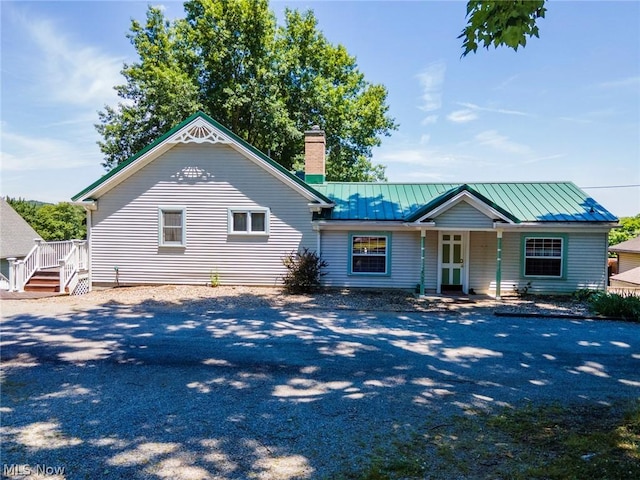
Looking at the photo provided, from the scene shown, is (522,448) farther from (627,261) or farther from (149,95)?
(627,261)

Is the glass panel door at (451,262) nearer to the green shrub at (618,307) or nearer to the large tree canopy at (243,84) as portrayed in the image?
the green shrub at (618,307)

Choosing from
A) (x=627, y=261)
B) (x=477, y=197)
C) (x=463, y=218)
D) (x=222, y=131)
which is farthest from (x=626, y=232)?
(x=222, y=131)

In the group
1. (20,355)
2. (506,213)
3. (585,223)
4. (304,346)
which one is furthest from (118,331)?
(585,223)

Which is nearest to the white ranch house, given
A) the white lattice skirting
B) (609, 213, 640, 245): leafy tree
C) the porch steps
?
the white lattice skirting

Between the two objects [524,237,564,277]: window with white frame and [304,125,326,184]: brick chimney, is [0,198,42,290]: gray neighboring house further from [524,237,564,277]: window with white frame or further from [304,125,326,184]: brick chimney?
→ [524,237,564,277]: window with white frame

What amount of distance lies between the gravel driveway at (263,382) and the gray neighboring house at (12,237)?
21012 mm

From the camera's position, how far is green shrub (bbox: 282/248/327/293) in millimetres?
13969

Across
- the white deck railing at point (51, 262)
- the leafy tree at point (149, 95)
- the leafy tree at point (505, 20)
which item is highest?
the leafy tree at point (149, 95)

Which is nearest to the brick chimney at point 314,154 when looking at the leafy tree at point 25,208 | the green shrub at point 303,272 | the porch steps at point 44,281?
the green shrub at point 303,272

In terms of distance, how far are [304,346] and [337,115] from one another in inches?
958

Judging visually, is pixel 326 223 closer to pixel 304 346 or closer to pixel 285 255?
pixel 285 255

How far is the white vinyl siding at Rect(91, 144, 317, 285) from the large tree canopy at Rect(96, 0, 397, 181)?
1186 cm

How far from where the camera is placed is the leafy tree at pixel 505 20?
13.8 feet

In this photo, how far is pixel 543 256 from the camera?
14.2m
